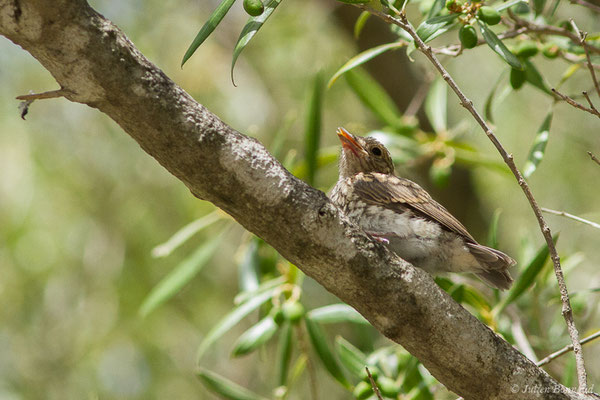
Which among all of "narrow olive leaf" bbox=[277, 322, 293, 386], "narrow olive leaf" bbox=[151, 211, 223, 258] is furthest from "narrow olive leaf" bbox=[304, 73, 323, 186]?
"narrow olive leaf" bbox=[277, 322, 293, 386]

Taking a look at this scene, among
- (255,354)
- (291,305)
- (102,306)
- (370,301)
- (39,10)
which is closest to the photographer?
(39,10)

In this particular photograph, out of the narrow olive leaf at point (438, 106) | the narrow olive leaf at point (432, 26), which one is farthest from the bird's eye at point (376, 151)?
the narrow olive leaf at point (432, 26)

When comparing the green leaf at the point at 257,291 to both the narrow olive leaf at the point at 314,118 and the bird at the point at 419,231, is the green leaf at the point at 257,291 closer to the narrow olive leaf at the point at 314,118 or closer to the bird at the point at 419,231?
the bird at the point at 419,231

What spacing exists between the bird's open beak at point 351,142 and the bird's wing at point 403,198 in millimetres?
467

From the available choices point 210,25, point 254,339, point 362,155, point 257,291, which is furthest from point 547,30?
point 254,339

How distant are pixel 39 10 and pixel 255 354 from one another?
444 centimetres

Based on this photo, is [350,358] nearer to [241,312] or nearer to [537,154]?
[241,312]

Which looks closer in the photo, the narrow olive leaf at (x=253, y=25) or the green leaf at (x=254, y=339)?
the narrow olive leaf at (x=253, y=25)

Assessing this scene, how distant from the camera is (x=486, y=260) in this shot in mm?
3301

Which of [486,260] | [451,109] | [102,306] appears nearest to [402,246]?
[486,260]

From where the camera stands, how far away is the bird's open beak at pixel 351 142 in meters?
4.25

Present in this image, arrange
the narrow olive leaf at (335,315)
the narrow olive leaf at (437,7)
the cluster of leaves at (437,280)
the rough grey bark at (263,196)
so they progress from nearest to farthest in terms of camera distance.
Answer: the rough grey bark at (263,196), the cluster of leaves at (437,280), the narrow olive leaf at (437,7), the narrow olive leaf at (335,315)

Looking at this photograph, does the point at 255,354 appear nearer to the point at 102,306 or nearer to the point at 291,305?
the point at 102,306

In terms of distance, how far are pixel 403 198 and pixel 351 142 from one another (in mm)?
801
